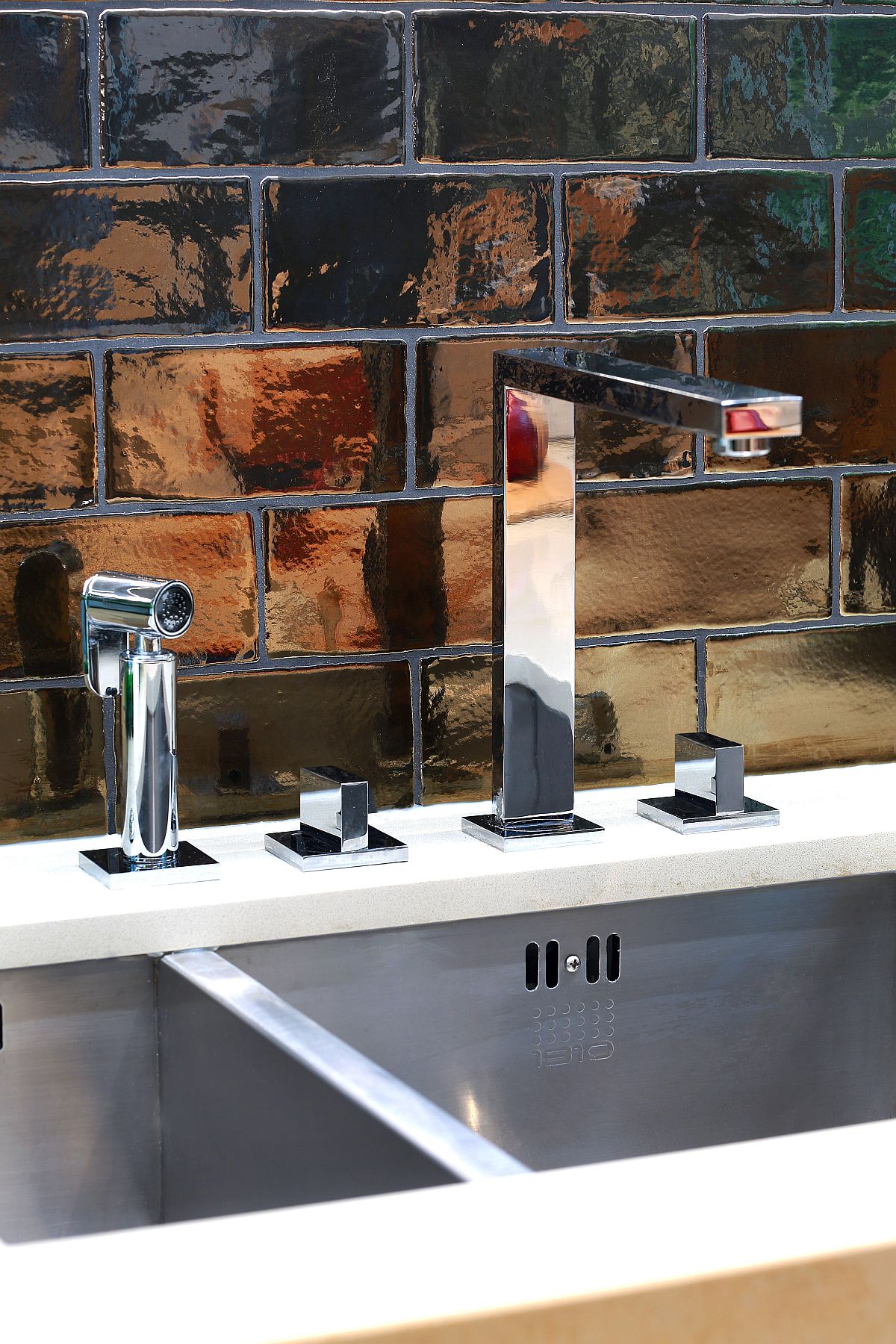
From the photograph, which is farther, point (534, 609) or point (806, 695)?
point (806, 695)

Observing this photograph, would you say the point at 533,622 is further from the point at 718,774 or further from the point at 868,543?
the point at 868,543

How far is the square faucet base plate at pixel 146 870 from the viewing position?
97 cm

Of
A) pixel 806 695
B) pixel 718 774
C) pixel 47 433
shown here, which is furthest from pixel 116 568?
pixel 806 695

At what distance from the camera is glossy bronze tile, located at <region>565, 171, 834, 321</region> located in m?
1.17

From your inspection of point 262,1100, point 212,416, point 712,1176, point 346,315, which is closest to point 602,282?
point 346,315

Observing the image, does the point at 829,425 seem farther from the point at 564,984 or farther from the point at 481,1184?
the point at 481,1184

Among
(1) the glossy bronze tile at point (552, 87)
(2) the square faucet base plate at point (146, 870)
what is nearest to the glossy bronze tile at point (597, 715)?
(2) the square faucet base plate at point (146, 870)

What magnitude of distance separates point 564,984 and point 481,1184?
1.50 feet

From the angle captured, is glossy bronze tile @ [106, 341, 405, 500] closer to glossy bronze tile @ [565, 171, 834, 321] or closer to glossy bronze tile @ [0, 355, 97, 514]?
glossy bronze tile @ [0, 355, 97, 514]

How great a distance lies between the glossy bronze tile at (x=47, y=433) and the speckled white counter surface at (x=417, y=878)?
22cm

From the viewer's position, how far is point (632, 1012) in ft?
3.45

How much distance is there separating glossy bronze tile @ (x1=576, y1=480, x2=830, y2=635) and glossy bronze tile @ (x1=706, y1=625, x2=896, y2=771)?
1.0 inches

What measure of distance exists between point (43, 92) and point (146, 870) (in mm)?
478

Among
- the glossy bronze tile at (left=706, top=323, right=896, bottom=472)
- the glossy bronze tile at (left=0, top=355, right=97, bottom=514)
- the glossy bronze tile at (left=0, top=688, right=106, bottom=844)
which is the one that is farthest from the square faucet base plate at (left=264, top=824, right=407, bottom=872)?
the glossy bronze tile at (left=706, top=323, right=896, bottom=472)
